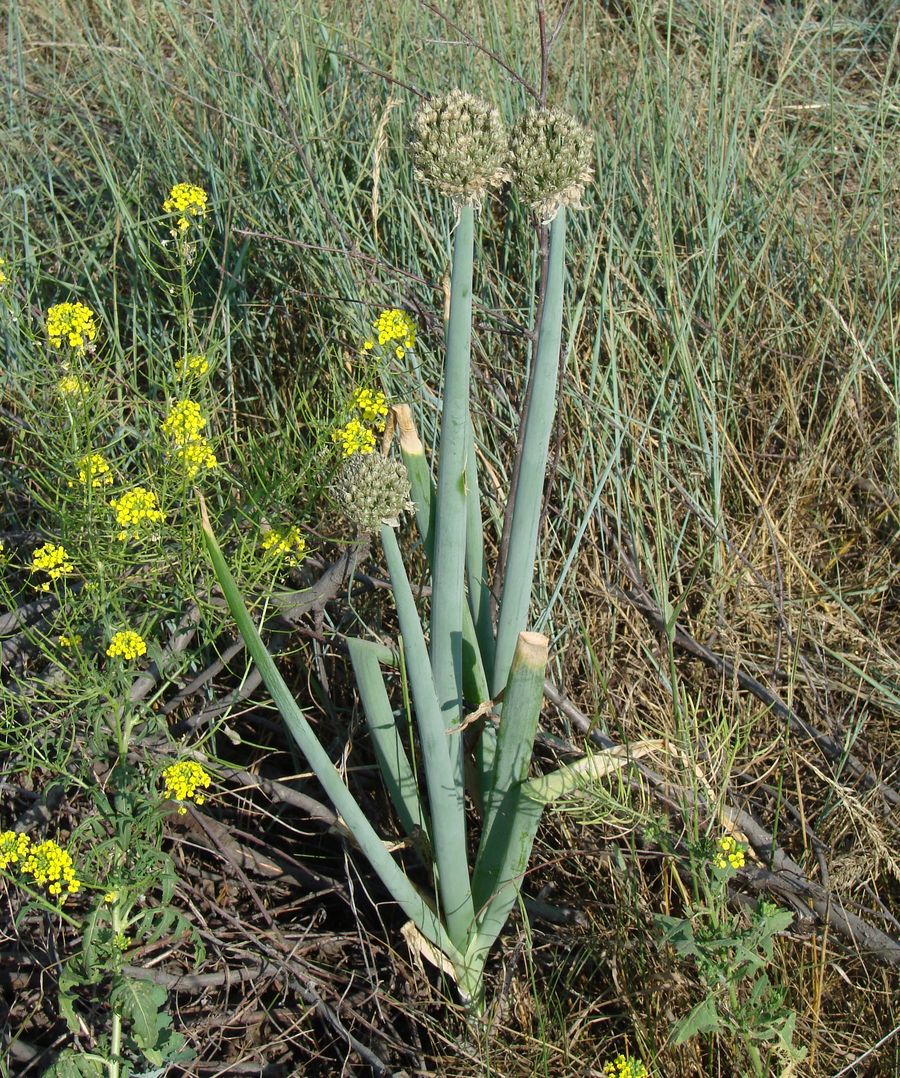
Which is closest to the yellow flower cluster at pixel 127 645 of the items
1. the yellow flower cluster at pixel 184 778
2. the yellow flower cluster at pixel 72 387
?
the yellow flower cluster at pixel 184 778

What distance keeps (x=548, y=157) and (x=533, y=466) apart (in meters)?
0.42

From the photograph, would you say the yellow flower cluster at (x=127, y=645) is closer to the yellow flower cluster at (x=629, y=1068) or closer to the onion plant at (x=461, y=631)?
the onion plant at (x=461, y=631)

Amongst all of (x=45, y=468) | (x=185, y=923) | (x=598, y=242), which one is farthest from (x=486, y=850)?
(x=598, y=242)

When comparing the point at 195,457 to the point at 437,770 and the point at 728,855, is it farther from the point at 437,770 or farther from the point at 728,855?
the point at 728,855

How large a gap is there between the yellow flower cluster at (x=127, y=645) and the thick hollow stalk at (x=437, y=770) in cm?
47

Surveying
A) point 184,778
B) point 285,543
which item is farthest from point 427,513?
point 184,778

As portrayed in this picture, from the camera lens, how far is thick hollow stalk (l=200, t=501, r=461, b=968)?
3.97ft

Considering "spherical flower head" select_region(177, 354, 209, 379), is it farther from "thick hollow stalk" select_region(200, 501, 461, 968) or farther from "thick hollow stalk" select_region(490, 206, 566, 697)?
"thick hollow stalk" select_region(490, 206, 566, 697)

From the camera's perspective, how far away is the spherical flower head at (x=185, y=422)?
1779 mm

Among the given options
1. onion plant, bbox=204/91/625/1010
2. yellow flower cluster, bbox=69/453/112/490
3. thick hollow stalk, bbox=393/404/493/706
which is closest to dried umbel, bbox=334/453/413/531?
onion plant, bbox=204/91/625/1010

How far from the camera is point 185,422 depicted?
1807 millimetres

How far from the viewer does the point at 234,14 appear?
2912mm

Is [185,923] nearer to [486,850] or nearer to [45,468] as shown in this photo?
[486,850]

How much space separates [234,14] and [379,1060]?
8.98 feet
